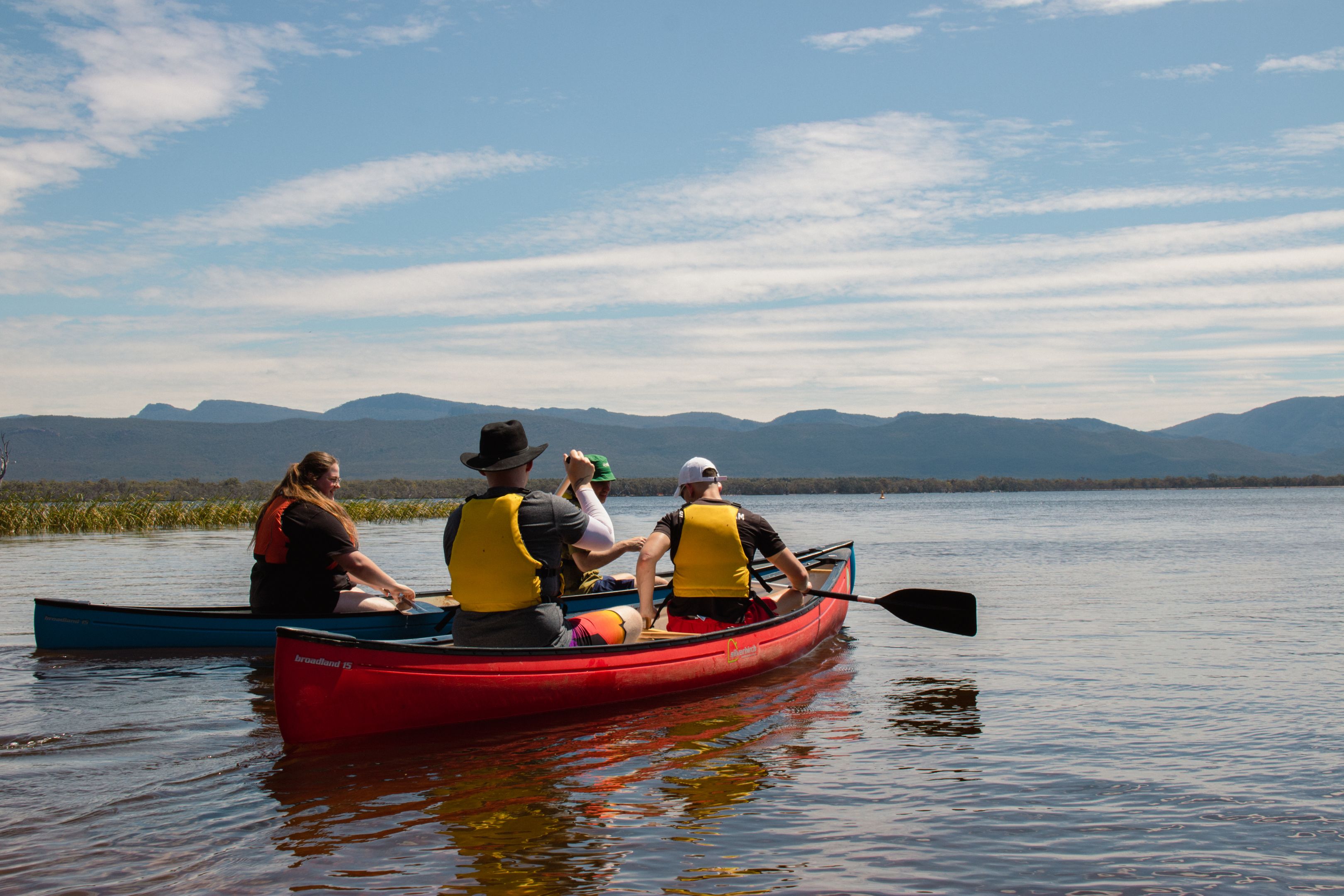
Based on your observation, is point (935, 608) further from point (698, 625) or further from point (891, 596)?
point (698, 625)

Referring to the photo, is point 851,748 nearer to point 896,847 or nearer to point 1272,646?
point 896,847

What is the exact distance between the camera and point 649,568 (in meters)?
8.00

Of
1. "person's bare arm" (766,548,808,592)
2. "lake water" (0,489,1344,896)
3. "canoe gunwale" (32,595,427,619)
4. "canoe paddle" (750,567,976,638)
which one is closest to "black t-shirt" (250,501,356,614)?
"canoe gunwale" (32,595,427,619)

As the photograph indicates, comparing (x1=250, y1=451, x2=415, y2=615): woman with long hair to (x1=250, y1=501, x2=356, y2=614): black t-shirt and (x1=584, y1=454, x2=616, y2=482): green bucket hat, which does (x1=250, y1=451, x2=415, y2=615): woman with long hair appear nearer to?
(x1=250, y1=501, x2=356, y2=614): black t-shirt

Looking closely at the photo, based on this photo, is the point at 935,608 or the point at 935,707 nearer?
the point at 935,707

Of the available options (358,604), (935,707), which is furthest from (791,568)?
(358,604)

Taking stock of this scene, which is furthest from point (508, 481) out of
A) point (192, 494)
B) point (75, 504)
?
point (192, 494)

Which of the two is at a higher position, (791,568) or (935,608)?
(791,568)

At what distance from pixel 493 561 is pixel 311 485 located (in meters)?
2.90

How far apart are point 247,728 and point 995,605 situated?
446 inches

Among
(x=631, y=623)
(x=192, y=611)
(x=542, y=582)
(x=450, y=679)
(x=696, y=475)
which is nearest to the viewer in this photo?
(x=542, y=582)

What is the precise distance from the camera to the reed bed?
97.2ft

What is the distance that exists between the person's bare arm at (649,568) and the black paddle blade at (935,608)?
265cm

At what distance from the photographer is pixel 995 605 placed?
50.5 feet
